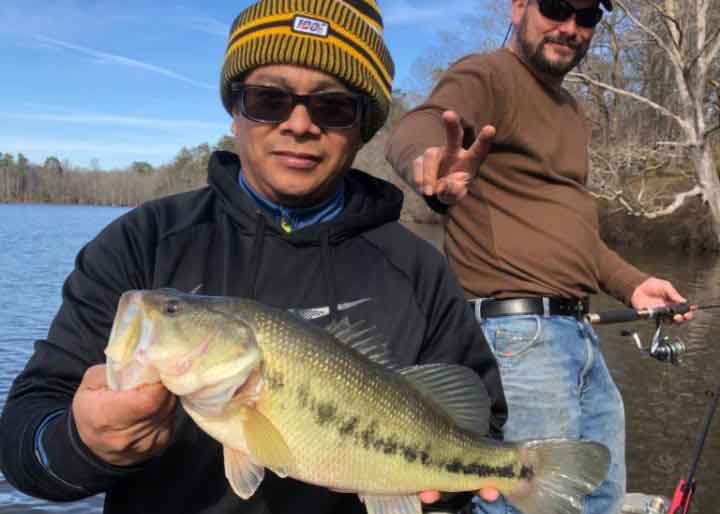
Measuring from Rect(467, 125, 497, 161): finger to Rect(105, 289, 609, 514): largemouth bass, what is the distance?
750mm

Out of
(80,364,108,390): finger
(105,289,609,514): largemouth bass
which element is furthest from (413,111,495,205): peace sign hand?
(80,364,108,390): finger

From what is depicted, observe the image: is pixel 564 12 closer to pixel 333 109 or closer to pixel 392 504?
→ pixel 333 109

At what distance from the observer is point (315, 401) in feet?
6.14

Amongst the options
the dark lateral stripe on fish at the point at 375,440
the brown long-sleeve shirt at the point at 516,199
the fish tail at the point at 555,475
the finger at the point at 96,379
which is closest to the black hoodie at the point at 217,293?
the finger at the point at 96,379

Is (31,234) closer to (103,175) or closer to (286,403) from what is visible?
(286,403)

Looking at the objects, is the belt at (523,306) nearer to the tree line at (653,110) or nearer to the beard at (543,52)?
the beard at (543,52)

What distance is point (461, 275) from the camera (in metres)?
3.72

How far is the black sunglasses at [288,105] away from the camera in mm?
2348

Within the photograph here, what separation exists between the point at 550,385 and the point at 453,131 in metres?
1.62

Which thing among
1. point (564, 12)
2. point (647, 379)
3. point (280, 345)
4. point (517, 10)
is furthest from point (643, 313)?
point (647, 379)

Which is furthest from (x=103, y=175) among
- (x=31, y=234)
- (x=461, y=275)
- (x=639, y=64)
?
(x=461, y=275)

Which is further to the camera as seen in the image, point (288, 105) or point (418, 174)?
point (418, 174)

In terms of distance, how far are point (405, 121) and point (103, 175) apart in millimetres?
129396

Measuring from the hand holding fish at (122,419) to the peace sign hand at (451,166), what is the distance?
3.97 feet
